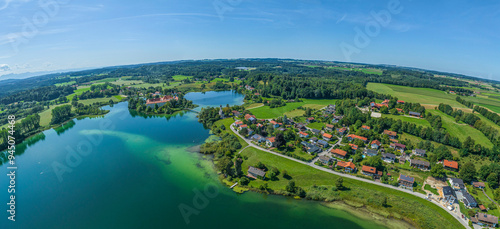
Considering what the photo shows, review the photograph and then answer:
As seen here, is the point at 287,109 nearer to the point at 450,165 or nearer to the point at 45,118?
the point at 450,165

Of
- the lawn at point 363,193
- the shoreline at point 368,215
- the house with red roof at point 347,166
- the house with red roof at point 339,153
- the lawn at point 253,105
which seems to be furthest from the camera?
the lawn at point 253,105

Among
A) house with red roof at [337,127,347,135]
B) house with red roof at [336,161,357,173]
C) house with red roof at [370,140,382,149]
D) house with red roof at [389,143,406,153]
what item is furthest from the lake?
house with red roof at [337,127,347,135]

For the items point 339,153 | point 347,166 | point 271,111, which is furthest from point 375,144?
point 271,111

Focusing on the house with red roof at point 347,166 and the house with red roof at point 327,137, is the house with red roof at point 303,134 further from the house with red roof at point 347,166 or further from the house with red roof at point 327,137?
the house with red roof at point 347,166

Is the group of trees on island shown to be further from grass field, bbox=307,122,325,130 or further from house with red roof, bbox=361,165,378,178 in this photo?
house with red roof, bbox=361,165,378,178

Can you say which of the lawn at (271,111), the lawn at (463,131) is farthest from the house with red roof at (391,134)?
the lawn at (271,111)
